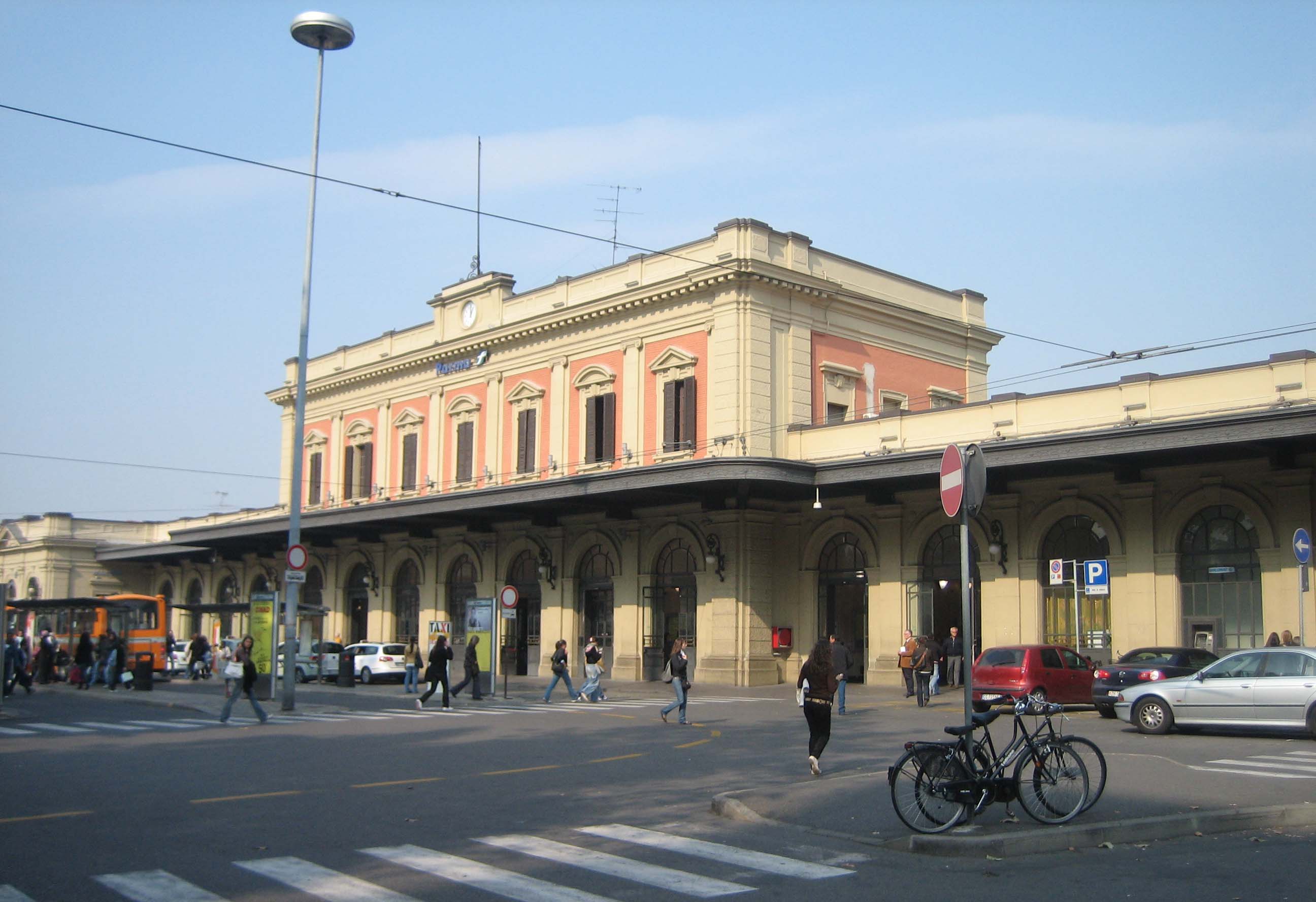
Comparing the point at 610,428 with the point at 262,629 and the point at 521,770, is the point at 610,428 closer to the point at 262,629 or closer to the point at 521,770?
Result: the point at 262,629

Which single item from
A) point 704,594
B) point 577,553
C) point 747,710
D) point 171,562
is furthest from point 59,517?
point 747,710

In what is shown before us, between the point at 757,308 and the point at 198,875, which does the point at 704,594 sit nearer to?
the point at 757,308

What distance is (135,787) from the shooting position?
1343cm

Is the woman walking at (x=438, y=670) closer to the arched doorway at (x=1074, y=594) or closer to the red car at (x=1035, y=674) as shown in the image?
the red car at (x=1035, y=674)

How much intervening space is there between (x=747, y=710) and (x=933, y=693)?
4.78 m

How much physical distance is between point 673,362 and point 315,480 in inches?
935

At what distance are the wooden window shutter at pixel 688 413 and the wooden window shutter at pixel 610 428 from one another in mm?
2978

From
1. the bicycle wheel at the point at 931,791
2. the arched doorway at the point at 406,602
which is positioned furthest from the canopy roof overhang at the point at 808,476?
the bicycle wheel at the point at 931,791

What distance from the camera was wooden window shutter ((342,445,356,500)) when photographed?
5122 cm

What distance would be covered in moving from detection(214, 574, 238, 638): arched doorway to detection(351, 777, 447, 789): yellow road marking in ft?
158

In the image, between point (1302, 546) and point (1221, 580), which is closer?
point (1302, 546)

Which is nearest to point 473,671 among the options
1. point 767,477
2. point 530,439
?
point 767,477

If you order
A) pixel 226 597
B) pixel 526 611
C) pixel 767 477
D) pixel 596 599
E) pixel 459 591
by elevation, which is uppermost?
pixel 767 477

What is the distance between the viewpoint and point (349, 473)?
51.6m
